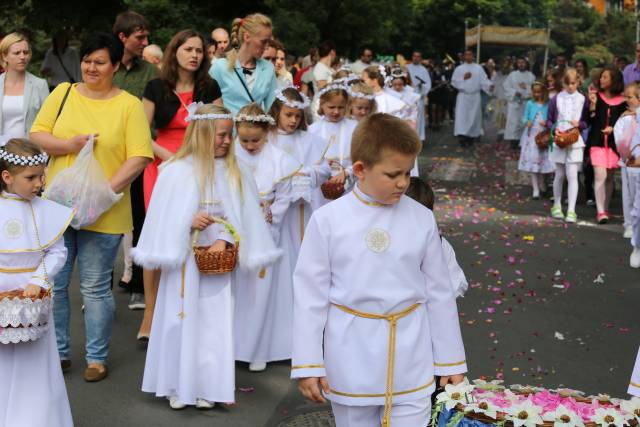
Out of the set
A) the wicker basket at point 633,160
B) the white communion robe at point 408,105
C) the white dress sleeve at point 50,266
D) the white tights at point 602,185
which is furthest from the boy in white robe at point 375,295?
the white tights at point 602,185

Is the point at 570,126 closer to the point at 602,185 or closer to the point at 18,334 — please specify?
the point at 602,185

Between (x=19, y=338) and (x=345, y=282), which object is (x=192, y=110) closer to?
(x=19, y=338)

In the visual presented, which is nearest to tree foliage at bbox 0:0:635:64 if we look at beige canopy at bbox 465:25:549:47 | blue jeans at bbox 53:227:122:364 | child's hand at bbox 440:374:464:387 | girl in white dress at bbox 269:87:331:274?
beige canopy at bbox 465:25:549:47

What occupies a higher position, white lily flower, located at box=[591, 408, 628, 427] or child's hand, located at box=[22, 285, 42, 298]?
white lily flower, located at box=[591, 408, 628, 427]

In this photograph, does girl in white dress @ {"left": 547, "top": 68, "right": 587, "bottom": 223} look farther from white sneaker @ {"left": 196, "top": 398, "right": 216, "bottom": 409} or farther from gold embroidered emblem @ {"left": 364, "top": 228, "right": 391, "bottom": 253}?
gold embroidered emblem @ {"left": 364, "top": 228, "right": 391, "bottom": 253}

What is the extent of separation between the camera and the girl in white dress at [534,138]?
15570 mm

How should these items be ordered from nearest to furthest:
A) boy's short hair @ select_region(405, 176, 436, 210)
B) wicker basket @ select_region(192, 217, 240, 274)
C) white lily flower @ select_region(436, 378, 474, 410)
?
1. white lily flower @ select_region(436, 378, 474, 410)
2. boy's short hair @ select_region(405, 176, 436, 210)
3. wicker basket @ select_region(192, 217, 240, 274)

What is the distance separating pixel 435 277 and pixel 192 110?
2749 millimetres

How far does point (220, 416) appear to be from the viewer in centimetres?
638

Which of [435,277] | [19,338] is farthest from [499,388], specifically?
[19,338]

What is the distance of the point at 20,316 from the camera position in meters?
5.29

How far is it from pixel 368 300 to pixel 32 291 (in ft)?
6.39

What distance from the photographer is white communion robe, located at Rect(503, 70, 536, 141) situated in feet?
81.9

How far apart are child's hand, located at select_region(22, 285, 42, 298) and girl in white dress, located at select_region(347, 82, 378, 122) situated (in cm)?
443
